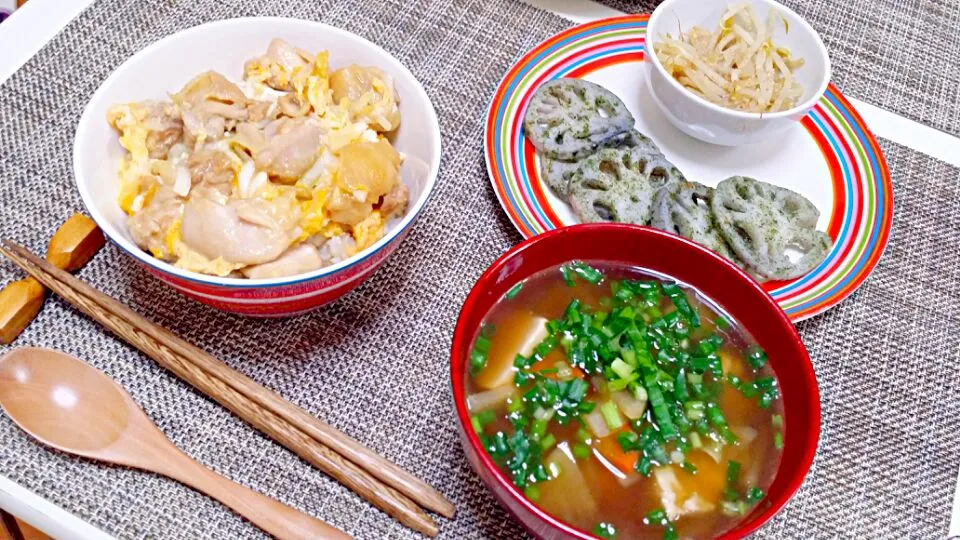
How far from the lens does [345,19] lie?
5.91ft

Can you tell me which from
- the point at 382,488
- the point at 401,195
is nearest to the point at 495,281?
the point at 401,195

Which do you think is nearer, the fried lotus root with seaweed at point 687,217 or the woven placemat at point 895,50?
the fried lotus root with seaweed at point 687,217

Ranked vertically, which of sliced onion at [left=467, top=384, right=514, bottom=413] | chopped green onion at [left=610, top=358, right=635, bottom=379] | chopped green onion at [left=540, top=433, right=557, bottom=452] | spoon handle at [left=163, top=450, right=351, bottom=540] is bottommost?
spoon handle at [left=163, top=450, right=351, bottom=540]

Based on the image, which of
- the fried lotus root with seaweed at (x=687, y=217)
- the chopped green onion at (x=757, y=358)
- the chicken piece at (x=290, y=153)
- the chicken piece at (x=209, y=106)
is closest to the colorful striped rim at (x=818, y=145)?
the fried lotus root with seaweed at (x=687, y=217)

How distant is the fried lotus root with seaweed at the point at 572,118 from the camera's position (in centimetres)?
153

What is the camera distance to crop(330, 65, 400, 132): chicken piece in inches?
53.0

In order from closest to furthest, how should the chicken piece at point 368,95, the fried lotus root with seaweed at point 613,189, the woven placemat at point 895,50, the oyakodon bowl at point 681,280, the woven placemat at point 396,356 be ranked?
the oyakodon bowl at point 681,280
the woven placemat at point 396,356
the chicken piece at point 368,95
the fried lotus root with seaweed at point 613,189
the woven placemat at point 895,50

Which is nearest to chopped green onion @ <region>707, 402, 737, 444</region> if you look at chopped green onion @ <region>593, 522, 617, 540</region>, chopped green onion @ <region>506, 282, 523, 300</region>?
chopped green onion @ <region>593, 522, 617, 540</region>

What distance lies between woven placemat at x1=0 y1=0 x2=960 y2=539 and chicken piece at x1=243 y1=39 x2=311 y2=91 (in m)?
0.36

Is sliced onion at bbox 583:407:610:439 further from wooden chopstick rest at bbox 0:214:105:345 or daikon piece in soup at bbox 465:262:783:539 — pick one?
wooden chopstick rest at bbox 0:214:105:345

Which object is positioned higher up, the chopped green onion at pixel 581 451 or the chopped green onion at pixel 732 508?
the chopped green onion at pixel 581 451

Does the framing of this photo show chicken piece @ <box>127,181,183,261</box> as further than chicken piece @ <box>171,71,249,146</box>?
No

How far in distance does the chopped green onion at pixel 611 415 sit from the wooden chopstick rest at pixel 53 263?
2.93ft

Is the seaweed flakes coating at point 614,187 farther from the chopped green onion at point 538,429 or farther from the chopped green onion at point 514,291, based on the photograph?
the chopped green onion at point 538,429
